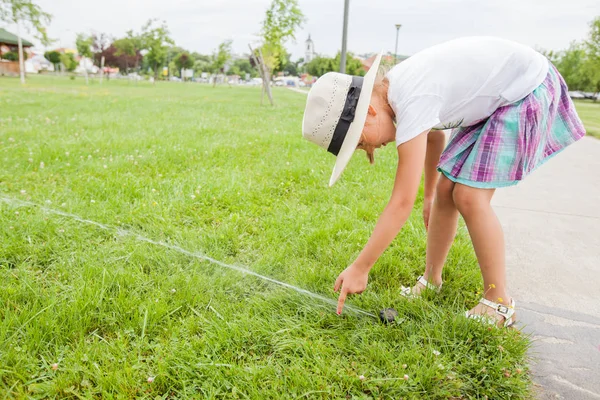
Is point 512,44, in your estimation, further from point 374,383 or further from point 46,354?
point 46,354

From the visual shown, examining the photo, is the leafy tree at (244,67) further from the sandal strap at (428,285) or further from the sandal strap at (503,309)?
the sandal strap at (503,309)

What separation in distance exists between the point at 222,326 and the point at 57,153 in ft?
11.7

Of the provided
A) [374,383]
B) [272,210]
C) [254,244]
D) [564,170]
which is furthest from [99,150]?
[564,170]

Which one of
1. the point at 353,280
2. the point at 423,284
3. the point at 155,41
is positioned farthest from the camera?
the point at 155,41

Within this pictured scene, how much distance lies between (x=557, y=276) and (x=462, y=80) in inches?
58.6

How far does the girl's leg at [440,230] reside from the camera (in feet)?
6.83

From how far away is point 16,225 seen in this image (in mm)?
2748

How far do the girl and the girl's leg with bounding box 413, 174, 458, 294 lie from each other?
0.04 ft

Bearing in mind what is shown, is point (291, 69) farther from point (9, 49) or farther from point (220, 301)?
point (220, 301)

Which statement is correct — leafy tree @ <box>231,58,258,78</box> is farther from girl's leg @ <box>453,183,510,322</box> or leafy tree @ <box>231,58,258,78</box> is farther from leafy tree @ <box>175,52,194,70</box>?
girl's leg @ <box>453,183,510,322</box>

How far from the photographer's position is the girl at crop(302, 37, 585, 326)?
1596mm

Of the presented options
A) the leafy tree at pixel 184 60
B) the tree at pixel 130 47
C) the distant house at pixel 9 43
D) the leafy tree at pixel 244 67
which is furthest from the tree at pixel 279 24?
the leafy tree at pixel 244 67

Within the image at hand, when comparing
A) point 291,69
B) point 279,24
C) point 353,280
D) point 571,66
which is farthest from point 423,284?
point 291,69

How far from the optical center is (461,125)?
1900 millimetres
